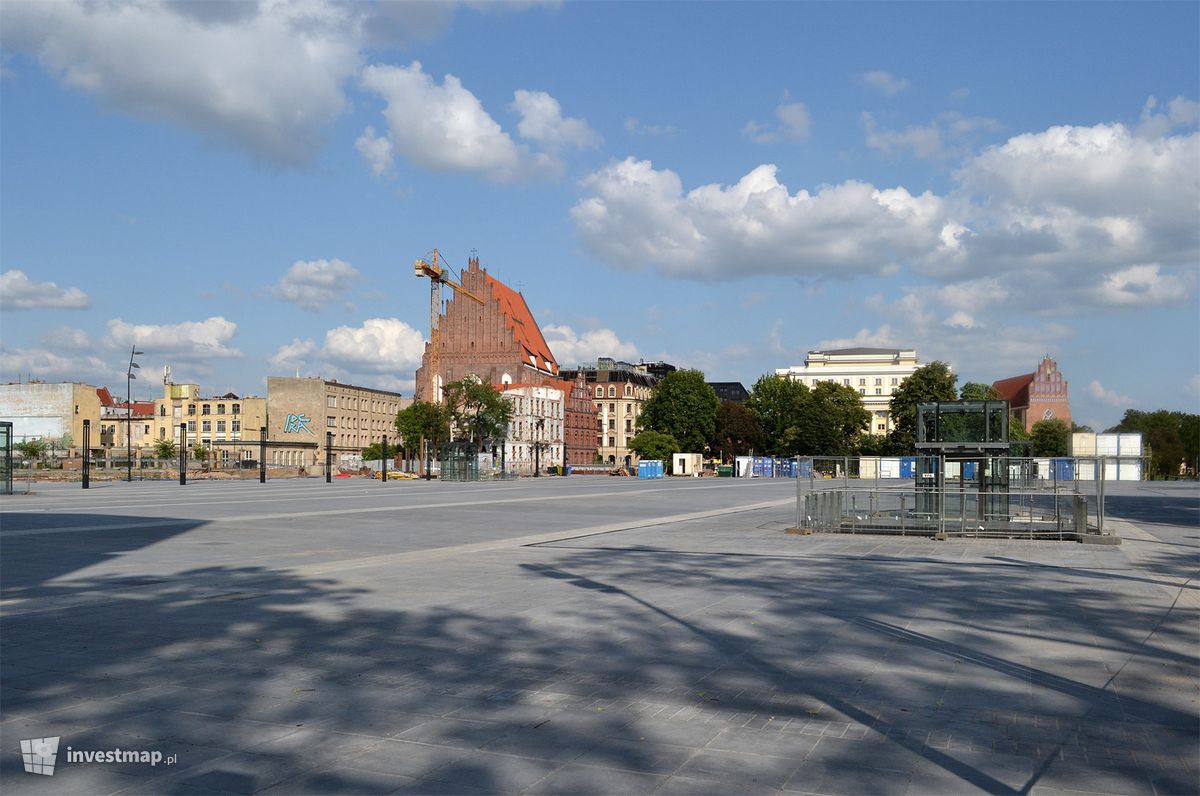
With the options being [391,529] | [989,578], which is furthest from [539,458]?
[989,578]

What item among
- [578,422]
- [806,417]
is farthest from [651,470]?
[578,422]

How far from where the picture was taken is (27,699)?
6.97 meters

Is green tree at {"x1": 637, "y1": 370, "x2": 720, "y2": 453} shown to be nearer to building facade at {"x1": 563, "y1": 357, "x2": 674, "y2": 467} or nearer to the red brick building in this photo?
the red brick building

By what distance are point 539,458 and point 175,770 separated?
369ft

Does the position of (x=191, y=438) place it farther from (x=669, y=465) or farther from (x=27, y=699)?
(x=27, y=699)

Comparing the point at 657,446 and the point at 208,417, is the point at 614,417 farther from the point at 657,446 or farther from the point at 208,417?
the point at 208,417

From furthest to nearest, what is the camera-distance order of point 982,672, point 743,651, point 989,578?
1. point 989,578
2. point 743,651
3. point 982,672

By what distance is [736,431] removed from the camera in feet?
398

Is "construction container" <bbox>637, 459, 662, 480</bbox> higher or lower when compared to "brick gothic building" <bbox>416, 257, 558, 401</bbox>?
lower

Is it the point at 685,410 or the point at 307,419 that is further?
the point at 307,419

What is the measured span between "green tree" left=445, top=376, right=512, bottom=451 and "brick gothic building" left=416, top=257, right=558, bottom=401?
28.6m

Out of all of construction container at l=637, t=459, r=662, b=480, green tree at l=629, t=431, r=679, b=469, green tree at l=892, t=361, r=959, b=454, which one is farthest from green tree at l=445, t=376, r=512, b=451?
green tree at l=892, t=361, r=959, b=454
